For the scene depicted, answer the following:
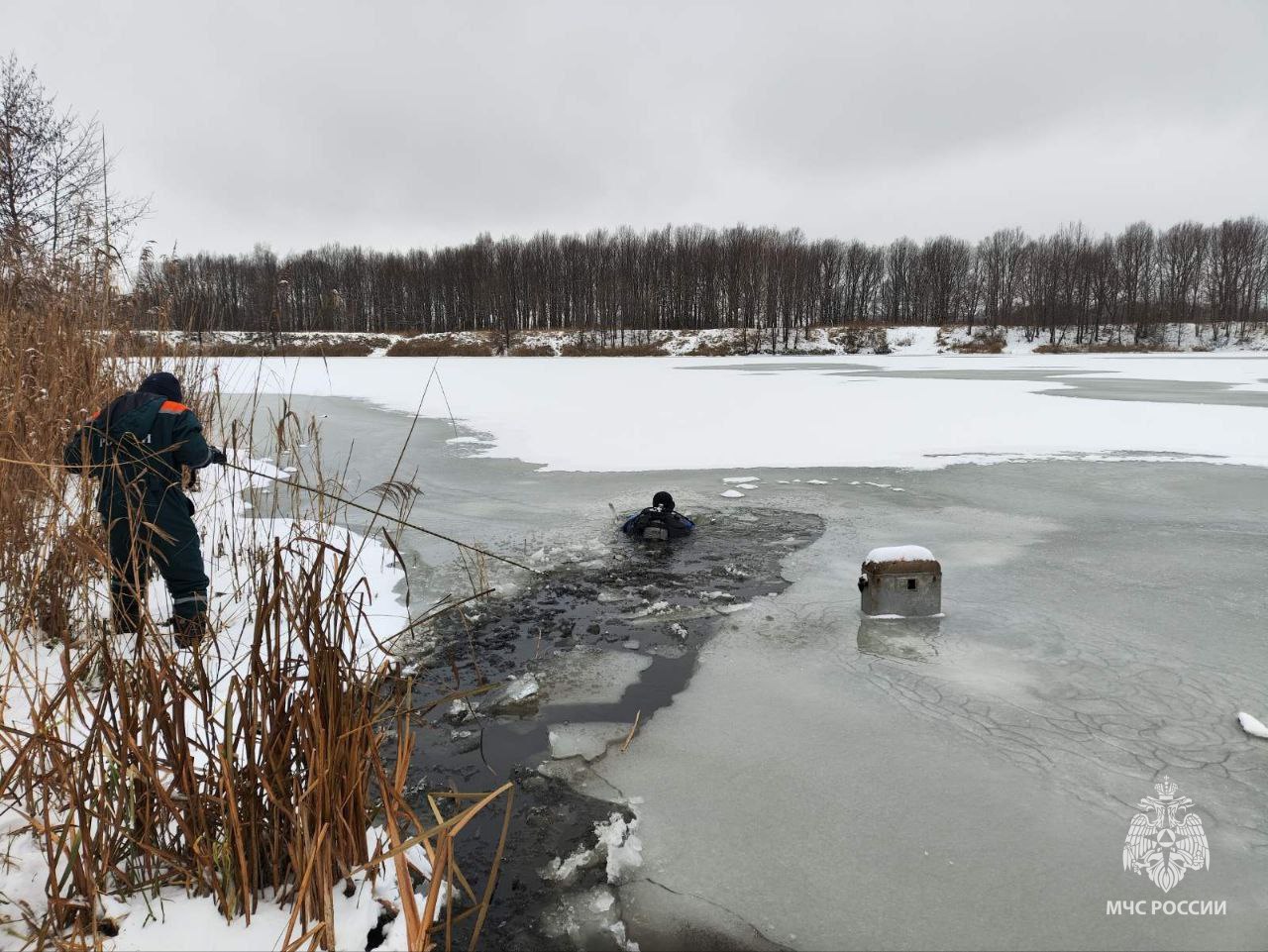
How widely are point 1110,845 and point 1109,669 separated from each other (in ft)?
4.37

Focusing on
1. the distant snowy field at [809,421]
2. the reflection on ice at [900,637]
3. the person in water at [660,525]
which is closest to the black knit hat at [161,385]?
the distant snowy field at [809,421]

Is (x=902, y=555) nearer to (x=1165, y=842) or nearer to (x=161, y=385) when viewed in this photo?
(x=1165, y=842)

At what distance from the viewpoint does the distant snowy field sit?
880 cm

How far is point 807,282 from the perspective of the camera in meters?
55.2

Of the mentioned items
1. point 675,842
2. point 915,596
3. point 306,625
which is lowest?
point 675,842

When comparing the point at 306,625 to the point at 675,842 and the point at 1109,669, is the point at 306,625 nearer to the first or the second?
the point at 675,842

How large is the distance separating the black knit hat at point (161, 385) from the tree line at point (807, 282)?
152 feet

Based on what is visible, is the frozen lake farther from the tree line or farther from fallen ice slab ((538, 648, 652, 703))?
the tree line

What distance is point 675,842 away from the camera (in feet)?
7.32

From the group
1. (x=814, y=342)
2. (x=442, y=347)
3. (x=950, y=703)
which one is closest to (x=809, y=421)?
(x=950, y=703)

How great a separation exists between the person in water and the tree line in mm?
43902

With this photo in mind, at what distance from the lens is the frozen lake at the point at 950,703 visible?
1986 millimetres

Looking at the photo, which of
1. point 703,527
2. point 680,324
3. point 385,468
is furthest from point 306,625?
point 680,324

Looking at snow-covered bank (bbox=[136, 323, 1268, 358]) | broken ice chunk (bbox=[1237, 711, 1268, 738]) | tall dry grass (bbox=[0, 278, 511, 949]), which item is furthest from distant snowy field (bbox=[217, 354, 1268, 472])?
snow-covered bank (bbox=[136, 323, 1268, 358])
